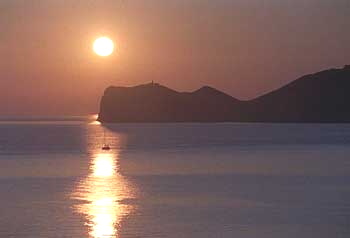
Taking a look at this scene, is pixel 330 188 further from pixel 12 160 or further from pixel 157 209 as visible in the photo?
pixel 12 160

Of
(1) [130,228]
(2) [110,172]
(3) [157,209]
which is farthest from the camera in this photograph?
(2) [110,172]

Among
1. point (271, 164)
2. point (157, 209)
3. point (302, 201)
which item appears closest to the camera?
point (157, 209)

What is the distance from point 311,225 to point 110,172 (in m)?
27.1

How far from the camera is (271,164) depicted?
5641 centimetres

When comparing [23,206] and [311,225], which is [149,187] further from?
[311,225]

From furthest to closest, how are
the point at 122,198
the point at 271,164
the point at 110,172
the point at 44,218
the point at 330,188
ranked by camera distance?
the point at 271,164 → the point at 110,172 → the point at 330,188 → the point at 122,198 → the point at 44,218

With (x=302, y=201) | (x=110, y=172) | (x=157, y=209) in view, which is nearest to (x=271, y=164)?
(x=110, y=172)

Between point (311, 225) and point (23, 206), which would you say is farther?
point (23, 206)

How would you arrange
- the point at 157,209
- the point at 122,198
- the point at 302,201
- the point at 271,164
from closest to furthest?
the point at 157,209 < the point at 302,201 < the point at 122,198 < the point at 271,164

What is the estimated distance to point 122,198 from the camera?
33312 mm

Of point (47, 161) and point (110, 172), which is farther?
point (47, 161)

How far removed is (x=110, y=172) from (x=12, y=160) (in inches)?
591

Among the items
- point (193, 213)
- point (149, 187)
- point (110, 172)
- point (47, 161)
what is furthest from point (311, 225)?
point (47, 161)

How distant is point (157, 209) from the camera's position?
28.9m
